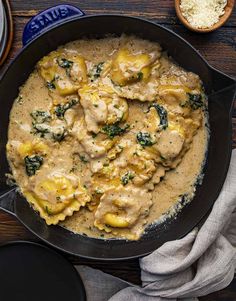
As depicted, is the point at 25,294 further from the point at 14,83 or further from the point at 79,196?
the point at 14,83

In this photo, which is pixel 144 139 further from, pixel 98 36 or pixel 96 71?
pixel 98 36

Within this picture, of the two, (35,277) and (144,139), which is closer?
(144,139)

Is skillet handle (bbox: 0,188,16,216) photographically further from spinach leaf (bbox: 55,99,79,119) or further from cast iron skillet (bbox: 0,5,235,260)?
spinach leaf (bbox: 55,99,79,119)

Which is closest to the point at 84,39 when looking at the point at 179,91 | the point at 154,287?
the point at 179,91

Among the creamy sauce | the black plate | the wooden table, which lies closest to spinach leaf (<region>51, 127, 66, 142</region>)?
the creamy sauce

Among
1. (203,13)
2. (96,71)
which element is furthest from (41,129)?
(203,13)

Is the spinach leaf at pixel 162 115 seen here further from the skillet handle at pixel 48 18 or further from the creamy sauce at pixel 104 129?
the skillet handle at pixel 48 18
